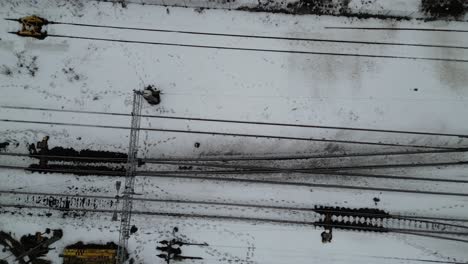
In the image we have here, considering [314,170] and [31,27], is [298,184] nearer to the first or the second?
[314,170]

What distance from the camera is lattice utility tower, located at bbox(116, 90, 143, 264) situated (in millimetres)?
9844

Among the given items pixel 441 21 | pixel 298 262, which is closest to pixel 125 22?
pixel 298 262

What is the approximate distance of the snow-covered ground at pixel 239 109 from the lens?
32.5 feet

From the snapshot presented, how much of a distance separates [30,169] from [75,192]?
1302 millimetres

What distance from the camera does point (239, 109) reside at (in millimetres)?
10164

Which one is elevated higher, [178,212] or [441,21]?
[441,21]

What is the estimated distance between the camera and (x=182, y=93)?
1022cm

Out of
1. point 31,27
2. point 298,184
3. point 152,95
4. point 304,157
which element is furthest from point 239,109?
point 31,27

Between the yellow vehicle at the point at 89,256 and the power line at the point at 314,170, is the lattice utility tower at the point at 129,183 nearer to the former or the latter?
the yellow vehicle at the point at 89,256

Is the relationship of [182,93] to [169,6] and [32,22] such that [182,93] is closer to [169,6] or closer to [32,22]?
[169,6]

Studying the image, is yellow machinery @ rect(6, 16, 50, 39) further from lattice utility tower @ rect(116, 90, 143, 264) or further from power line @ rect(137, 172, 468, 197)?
power line @ rect(137, 172, 468, 197)

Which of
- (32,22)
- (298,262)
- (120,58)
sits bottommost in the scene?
(298,262)

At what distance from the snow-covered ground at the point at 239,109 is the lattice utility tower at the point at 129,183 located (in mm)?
196

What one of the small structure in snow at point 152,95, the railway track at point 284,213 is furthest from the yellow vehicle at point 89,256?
the small structure in snow at point 152,95
